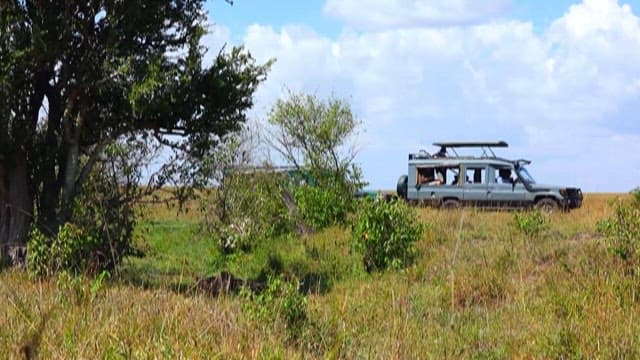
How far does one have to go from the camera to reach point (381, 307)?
10.8 metres

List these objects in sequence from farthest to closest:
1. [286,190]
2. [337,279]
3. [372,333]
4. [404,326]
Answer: [286,190] → [337,279] → [404,326] → [372,333]

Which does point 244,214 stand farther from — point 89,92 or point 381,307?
point 381,307

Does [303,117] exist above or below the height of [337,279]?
above

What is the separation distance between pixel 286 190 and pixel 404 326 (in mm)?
17130

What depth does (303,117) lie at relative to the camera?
31344 mm

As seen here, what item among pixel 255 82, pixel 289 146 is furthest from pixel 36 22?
pixel 289 146

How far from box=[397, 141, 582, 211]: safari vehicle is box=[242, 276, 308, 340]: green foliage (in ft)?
69.3

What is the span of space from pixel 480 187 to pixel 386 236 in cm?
1316

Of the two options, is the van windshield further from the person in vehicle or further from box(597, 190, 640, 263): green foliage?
box(597, 190, 640, 263): green foliage

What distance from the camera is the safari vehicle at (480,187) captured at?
2858cm

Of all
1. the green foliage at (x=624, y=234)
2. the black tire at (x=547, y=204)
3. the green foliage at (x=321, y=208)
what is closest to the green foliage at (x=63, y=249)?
the green foliage at (x=624, y=234)

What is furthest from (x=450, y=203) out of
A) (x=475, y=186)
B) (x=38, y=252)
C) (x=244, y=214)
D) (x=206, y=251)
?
(x=38, y=252)

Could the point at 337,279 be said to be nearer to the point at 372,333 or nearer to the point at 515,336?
the point at 515,336

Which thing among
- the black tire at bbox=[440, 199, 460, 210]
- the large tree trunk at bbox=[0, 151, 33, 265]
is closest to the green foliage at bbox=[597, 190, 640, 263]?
the large tree trunk at bbox=[0, 151, 33, 265]
